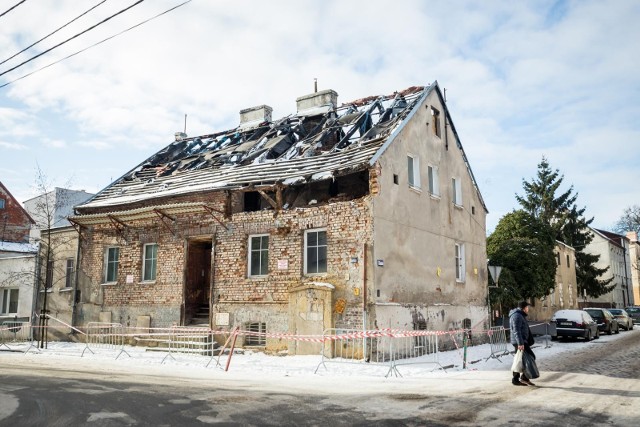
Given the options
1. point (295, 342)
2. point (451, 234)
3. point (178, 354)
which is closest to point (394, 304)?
point (295, 342)

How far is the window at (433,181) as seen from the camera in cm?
1908

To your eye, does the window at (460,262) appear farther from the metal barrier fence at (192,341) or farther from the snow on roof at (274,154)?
the metal barrier fence at (192,341)

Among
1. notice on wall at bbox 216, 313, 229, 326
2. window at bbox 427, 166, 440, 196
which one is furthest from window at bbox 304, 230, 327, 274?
window at bbox 427, 166, 440, 196

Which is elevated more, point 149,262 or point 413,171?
point 413,171

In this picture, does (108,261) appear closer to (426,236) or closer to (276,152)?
(276,152)

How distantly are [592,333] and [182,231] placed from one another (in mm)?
18475

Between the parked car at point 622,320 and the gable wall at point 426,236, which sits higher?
the gable wall at point 426,236

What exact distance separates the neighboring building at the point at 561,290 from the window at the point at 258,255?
20954 millimetres

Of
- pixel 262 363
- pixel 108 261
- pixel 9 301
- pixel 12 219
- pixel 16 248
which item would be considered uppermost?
pixel 12 219

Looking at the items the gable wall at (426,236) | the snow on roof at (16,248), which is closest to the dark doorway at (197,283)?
the gable wall at (426,236)

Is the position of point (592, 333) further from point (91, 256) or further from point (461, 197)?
point (91, 256)

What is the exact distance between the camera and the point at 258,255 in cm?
1705

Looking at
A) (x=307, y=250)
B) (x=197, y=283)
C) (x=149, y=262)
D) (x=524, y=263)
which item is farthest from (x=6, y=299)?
(x=524, y=263)

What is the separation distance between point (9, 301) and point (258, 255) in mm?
14618
